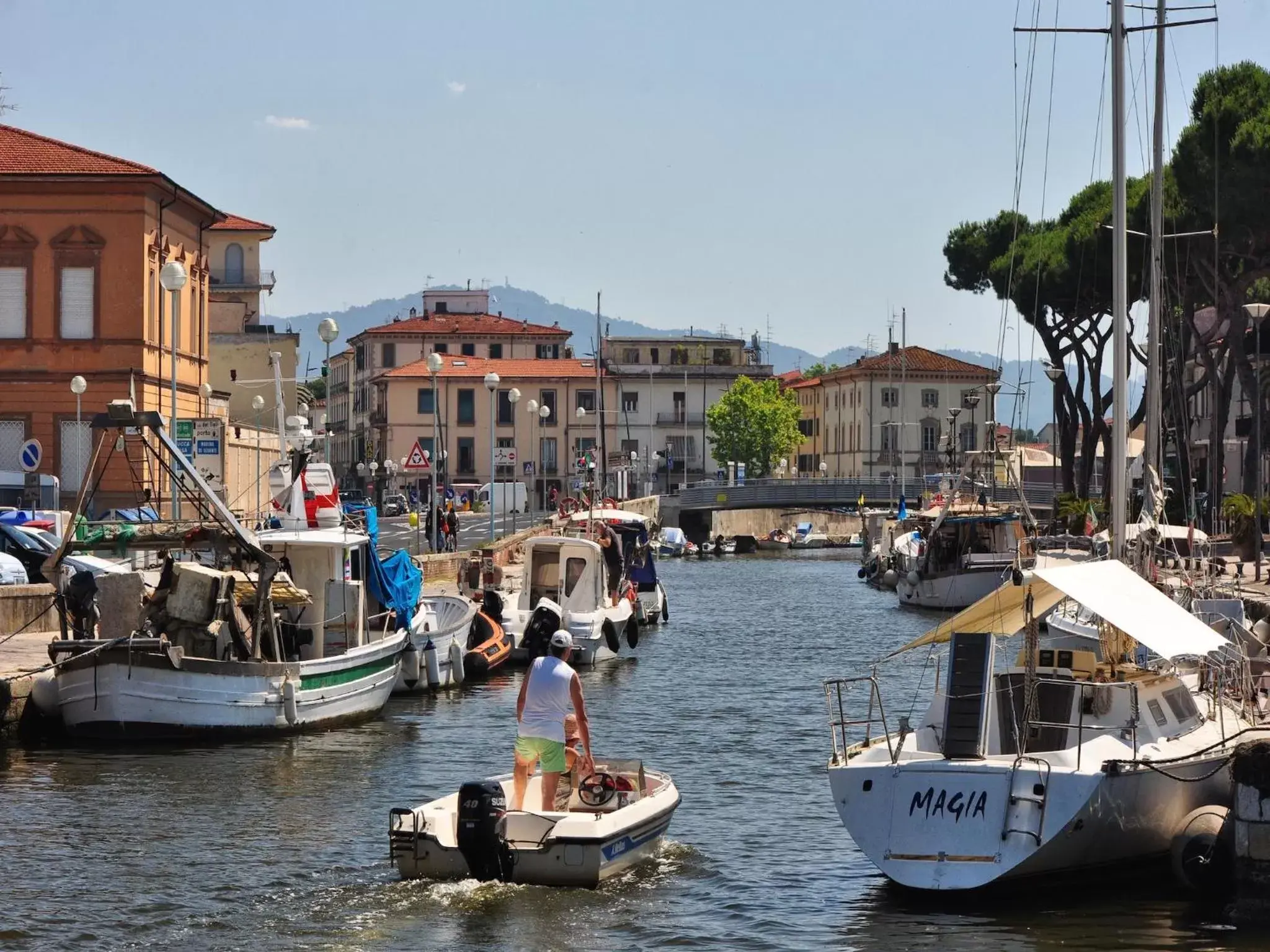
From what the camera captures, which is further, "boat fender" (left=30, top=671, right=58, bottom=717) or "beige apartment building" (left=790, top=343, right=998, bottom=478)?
"beige apartment building" (left=790, top=343, right=998, bottom=478)

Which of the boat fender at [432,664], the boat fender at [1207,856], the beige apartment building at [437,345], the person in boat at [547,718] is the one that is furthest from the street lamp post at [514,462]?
the boat fender at [1207,856]

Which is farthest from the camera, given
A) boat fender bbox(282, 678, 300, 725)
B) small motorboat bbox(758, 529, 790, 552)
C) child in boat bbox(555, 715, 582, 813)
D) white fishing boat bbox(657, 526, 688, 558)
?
small motorboat bbox(758, 529, 790, 552)

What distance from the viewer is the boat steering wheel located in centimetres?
1723

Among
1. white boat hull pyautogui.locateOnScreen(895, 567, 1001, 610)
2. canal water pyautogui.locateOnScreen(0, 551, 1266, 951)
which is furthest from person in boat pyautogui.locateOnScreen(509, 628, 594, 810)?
white boat hull pyautogui.locateOnScreen(895, 567, 1001, 610)

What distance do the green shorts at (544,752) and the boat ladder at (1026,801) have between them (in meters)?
3.88

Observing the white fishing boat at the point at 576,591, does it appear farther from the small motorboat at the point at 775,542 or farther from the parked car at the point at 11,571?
the small motorboat at the point at 775,542

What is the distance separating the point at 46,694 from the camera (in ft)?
82.4

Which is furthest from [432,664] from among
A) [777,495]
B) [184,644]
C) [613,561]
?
[777,495]

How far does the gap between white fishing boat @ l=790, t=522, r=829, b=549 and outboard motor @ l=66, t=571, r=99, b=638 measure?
84.7 m

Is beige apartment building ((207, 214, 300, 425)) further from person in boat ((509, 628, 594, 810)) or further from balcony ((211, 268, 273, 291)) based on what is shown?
person in boat ((509, 628, 594, 810))

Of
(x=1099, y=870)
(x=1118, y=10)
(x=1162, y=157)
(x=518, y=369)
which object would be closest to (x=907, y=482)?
(x=518, y=369)

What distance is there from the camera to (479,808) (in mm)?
15844

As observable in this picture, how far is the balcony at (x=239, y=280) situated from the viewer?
335 feet

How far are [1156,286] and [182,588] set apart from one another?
62.6ft
